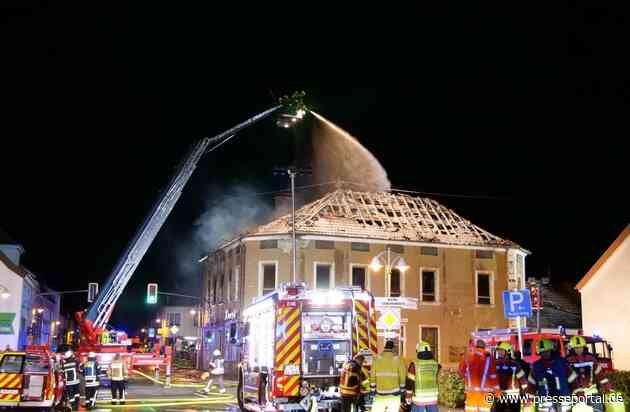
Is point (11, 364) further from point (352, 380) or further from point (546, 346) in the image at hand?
point (546, 346)

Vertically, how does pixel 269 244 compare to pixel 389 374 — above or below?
above

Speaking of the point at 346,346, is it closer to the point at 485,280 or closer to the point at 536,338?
the point at 536,338

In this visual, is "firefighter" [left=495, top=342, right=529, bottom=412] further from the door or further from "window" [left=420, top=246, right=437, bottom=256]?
"window" [left=420, top=246, right=437, bottom=256]

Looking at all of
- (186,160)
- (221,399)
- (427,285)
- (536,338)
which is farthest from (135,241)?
(427,285)

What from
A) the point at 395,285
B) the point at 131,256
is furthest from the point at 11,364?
the point at 395,285

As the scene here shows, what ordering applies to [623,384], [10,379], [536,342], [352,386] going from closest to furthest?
[352,386], [623,384], [10,379], [536,342]

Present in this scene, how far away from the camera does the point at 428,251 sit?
1293 inches

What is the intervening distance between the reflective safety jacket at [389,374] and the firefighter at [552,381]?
2007 mm

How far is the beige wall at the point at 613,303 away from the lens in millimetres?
19500

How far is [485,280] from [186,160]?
61.5ft

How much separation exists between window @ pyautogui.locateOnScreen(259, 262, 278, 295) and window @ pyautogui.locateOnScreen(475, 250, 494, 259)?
9.92 m

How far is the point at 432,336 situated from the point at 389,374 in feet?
75.2

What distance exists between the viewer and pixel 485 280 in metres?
33.8

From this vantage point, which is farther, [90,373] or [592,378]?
[90,373]
